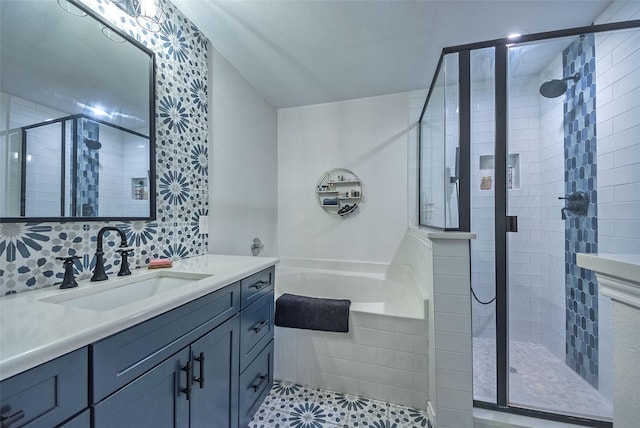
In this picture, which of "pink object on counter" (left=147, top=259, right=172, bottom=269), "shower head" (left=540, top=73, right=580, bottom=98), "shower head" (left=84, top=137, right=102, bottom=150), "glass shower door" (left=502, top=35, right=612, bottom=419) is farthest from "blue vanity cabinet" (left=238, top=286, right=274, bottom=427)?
"shower head" (left=540, top=73, right=580, bottom=98)

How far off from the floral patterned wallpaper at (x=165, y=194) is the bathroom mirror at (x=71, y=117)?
6 centimetres

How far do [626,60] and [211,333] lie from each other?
2547 millimetres

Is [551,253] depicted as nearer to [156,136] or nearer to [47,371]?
[47,371]

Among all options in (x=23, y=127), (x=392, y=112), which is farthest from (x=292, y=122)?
(x=23, y=127)

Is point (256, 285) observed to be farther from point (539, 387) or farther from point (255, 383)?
point (539, 387)

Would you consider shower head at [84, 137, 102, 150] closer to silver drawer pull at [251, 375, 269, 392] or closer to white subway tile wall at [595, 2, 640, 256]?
silver drawer pull at [251, 375, 269, 392]

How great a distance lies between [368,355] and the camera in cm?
159

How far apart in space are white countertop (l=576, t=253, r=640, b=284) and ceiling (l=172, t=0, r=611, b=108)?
1.61 metres

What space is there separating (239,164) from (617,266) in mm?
2197

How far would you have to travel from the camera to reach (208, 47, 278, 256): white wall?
72.9 inches

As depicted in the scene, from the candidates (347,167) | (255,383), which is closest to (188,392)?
(255,383)

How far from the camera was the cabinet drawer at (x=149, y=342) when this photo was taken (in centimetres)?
60

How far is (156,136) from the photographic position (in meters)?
1.36

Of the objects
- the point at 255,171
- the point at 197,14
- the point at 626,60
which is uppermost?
the point at 197,14
